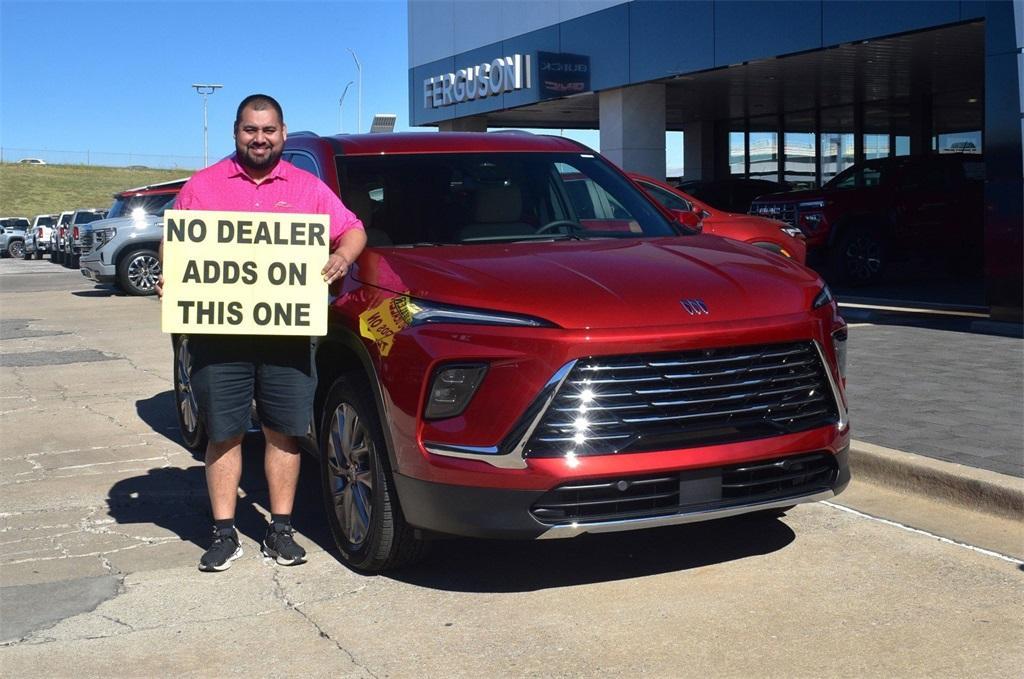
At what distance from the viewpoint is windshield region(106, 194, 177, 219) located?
2266 cm

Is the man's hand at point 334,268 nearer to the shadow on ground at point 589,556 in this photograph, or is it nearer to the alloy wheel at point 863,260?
the shadow on ground at point 589,556

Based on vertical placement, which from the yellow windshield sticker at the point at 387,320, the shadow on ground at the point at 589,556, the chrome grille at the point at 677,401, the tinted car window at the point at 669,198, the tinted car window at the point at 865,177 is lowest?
the shadow on ground at the point at 589,556

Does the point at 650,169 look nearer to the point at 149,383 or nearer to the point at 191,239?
the point at 149,383

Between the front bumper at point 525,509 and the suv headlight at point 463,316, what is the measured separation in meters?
0.58

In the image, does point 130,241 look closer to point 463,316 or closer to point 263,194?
point 263,194

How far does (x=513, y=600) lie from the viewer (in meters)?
4.60

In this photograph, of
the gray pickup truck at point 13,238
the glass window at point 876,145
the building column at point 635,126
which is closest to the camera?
the building column at point 635,126

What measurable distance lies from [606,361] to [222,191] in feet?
5.75

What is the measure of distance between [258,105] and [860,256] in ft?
47.1

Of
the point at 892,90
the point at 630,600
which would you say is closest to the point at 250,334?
the point at 630,600

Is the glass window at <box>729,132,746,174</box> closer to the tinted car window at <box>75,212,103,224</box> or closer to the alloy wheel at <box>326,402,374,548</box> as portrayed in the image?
the tinted car window at <box>75,212,103,224</box>

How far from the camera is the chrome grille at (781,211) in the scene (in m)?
18.1

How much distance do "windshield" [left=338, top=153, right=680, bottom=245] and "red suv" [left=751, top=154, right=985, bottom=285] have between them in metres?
12.5

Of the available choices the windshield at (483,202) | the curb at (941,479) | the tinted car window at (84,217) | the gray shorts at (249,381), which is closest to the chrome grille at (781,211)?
the curb at (941,479)
